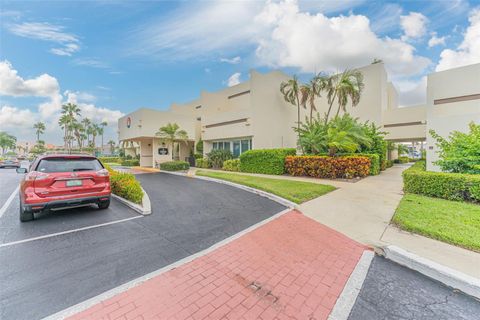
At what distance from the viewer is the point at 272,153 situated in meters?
14.9

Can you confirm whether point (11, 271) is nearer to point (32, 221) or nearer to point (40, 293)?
point (40, 293)

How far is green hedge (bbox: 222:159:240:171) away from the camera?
57.4 feet

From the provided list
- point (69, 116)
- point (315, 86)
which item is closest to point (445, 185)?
point (315, 86)

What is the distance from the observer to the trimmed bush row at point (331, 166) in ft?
39.3

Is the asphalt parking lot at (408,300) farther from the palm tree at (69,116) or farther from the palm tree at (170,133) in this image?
the palm tree at (69,116)

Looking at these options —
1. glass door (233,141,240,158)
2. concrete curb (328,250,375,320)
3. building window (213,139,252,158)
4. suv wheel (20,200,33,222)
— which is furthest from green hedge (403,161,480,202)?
glass door (233,141,240,158)

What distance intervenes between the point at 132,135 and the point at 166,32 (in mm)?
15194

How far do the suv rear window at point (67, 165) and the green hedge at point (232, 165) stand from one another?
1223 centimetres

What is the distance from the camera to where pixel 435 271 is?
9.75 ft

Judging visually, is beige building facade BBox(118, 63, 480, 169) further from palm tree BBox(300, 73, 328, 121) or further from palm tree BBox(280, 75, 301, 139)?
palm tree BBox(300, 73, 328, 121)

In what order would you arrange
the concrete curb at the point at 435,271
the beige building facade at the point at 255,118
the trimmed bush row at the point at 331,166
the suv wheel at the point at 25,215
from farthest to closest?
the beige building facade at the point at 255,118 → the trimmed bush row at the point at 331,166 → the suv wheel at the point at 25,215 → the concrete curb at the point at 435,271

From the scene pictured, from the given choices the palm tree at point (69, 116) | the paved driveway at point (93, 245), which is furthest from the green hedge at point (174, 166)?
the palm tree at point (69, 116)

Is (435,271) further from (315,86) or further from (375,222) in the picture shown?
(315,86)

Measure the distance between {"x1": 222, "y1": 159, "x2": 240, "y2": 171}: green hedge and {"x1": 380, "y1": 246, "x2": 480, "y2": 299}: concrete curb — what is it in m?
14.1
